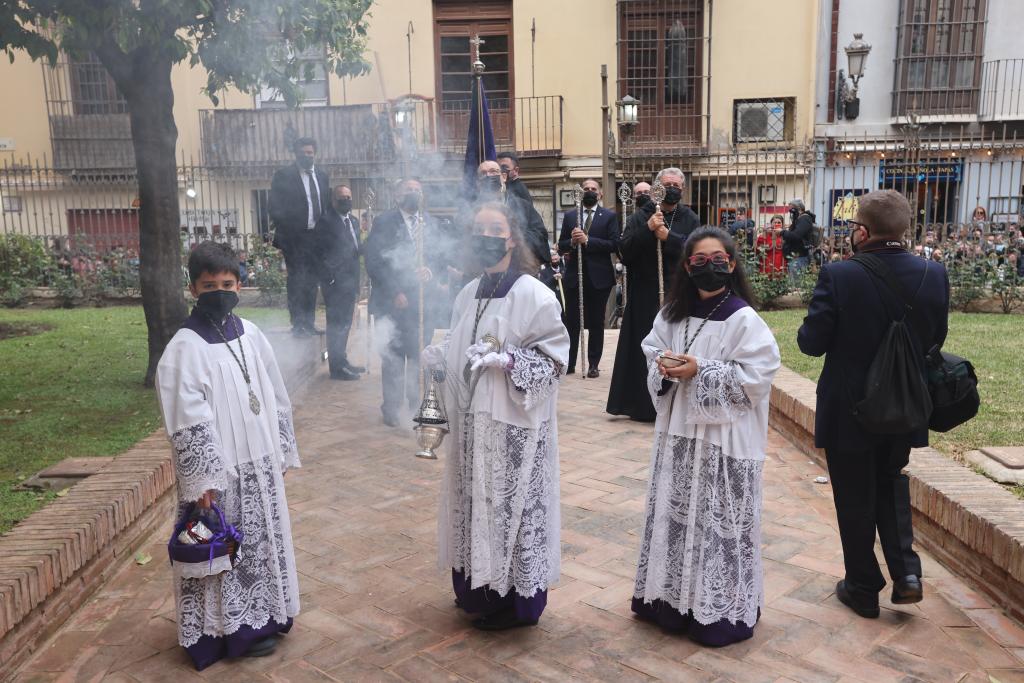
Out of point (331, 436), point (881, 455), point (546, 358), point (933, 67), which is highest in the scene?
point (933, 67)

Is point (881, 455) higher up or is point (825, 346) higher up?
point (825, 346)

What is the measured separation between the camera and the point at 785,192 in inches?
649

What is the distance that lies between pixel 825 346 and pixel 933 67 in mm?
16300

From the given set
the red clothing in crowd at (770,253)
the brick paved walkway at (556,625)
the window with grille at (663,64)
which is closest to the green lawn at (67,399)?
the brick paved walkway at (556,625)

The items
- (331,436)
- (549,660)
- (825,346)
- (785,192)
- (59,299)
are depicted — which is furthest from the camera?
(785,192)

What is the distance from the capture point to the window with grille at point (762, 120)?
685 inches

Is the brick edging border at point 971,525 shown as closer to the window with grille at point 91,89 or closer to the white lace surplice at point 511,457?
the white lace surplice at point 511,457

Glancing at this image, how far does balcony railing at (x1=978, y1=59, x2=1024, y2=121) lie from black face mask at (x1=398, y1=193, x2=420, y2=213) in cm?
1467

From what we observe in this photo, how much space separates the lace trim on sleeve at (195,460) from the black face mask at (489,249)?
1.33 m

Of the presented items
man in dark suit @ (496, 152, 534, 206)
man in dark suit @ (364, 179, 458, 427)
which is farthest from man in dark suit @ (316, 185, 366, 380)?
man in dark suit @ (496, 152, 534, 206)

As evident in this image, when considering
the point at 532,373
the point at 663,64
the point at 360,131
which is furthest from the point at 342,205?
the point at 663,64

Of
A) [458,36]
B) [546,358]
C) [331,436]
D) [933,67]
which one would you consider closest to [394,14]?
[458,36]

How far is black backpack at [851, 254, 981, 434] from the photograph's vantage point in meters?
3.39

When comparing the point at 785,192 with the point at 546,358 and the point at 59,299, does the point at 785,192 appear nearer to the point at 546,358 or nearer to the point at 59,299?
the point at 59,299
